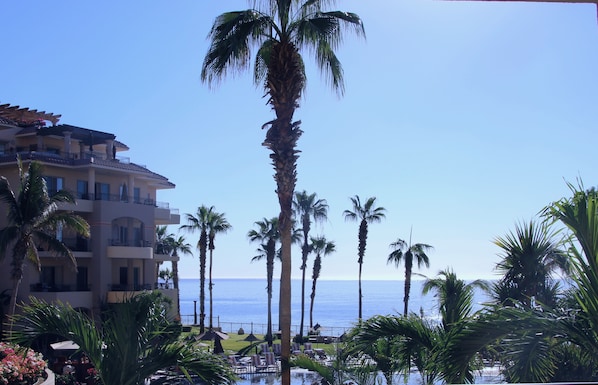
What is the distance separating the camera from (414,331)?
843cm

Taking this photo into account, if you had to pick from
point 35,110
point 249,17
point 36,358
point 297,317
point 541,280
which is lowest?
point 297,317

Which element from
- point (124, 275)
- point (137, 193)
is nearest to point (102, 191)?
point (137, 193)

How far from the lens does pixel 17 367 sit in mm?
11844

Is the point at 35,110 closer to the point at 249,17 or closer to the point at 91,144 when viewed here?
the point at 91,144

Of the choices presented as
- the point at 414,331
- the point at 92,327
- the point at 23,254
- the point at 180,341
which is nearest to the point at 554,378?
the point at 414,331

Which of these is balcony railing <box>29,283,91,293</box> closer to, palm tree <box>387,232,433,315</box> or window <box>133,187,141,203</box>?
window <box>133,187,141,203</box>

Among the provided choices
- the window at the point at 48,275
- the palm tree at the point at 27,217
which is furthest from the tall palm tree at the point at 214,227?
the palm tree at the point at 27,217

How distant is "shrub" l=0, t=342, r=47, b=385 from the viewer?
11578mm

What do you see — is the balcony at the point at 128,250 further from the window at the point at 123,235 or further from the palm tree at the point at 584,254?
the palm tree at the point at 584,254

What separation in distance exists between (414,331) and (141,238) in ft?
118

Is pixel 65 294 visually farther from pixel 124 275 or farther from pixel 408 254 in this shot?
pixel 408 254

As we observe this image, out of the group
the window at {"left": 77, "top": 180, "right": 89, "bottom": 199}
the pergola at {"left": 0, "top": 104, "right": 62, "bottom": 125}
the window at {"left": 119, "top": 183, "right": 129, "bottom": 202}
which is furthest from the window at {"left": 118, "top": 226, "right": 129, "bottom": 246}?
the pergola at {"left": 0, "top": 104, "right": 62, "bottom": 125}

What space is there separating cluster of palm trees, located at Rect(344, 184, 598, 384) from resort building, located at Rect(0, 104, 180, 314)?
101 ft

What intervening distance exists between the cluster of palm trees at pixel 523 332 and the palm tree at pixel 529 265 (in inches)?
11.2
